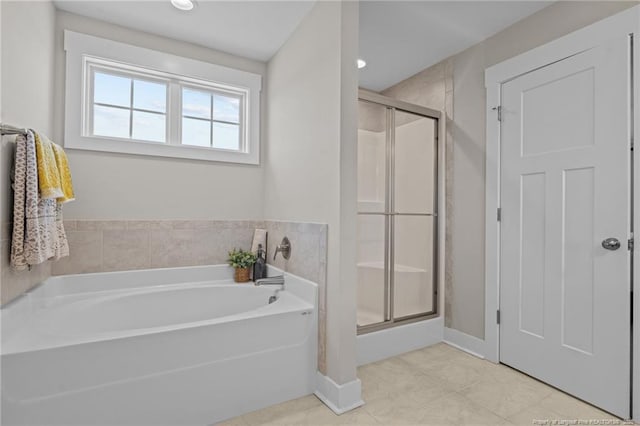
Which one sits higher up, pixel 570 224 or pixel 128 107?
pixel 128 107

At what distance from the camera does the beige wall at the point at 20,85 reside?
1.54 metres

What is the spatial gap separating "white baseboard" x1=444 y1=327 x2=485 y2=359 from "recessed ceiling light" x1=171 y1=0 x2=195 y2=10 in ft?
10.4

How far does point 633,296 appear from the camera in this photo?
173 centimetres

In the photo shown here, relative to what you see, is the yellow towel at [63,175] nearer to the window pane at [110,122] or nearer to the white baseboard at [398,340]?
the window pane at [110,122]

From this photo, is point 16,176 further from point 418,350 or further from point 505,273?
point 505,273

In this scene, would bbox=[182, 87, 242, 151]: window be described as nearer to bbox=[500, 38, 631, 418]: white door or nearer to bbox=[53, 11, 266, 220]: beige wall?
bbox=[53, 11, 266, 220]: beige wall

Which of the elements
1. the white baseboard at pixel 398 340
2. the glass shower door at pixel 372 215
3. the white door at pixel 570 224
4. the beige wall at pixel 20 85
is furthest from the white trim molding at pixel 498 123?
the beige wall at pixel 20 85

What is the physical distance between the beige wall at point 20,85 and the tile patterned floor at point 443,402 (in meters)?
1.40

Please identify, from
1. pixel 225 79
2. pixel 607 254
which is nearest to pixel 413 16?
pixel 225 79

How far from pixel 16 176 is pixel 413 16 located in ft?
8.47

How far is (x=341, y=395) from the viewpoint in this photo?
1.81 metres

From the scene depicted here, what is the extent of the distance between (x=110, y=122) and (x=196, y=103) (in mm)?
674

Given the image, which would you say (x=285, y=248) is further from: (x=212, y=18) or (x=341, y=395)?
(x=212, y=18)

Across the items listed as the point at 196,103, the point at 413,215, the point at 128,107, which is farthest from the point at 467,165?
the point at 128,107
